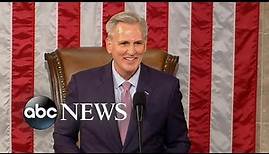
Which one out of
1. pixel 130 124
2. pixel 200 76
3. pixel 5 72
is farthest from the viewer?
pixel 200 76

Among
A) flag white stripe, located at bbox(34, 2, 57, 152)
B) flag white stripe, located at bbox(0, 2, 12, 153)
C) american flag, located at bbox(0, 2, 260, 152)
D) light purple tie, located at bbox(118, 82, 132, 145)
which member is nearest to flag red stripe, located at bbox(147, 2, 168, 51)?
american flag, located at bbox(0, 2, 260, 152)

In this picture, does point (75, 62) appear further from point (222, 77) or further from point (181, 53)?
point (222, 77)

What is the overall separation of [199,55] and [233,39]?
0.19 metres

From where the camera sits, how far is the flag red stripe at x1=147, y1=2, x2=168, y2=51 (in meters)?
2.64

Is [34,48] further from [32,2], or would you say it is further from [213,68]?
[213,68]

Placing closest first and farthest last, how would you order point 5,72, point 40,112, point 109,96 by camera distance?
point 109,96, point 40,112, point 5,72

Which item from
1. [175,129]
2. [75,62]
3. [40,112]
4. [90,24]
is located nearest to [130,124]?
[175,129]

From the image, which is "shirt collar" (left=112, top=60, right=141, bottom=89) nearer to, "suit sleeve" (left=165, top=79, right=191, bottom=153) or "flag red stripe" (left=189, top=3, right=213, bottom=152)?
"suit sleeve" (left=165, top=79, right=191, bottom=153)

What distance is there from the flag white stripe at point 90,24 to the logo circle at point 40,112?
1.18ft

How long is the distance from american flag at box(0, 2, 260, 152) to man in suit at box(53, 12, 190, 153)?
71 cm

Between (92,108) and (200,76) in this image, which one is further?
(200,76)

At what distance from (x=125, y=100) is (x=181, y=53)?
879 millimetres

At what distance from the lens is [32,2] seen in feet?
8.44

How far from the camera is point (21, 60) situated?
258cm
